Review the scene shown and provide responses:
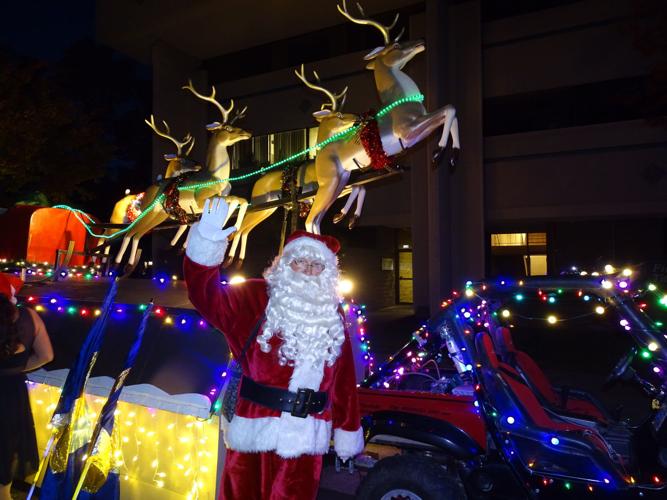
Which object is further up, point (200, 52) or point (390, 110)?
point (200, 52)

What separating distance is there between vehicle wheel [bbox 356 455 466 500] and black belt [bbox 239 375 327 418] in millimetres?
733

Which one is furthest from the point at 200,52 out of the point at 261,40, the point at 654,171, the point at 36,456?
the point at 36,456

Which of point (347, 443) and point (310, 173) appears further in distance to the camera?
point (310, 173)

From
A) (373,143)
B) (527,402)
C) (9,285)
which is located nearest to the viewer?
(527,402)

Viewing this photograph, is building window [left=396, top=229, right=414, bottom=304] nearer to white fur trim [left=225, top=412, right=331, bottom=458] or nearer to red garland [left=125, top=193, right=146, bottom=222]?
red garland [left=125, top=193, right=146, bottom=222]

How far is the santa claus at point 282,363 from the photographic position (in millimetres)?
2510

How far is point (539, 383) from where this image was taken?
417 cm

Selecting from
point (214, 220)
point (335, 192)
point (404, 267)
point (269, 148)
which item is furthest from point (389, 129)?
point (404, 267)

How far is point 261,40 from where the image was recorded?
17297 mm

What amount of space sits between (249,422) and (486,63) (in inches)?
553

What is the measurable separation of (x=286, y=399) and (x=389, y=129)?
2.48 meters

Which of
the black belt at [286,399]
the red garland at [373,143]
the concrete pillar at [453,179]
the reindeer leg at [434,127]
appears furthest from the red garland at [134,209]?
the concrete pillar at [453,179]

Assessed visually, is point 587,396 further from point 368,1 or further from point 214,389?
point 368,1

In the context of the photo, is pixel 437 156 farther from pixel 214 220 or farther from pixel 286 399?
pixel 286 399
